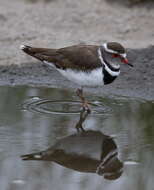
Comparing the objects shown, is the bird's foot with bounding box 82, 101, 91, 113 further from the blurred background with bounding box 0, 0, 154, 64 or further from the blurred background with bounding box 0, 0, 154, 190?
the blurred background with bounding box 0, 0, 154, 64

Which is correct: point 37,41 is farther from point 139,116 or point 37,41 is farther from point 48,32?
point 139,116

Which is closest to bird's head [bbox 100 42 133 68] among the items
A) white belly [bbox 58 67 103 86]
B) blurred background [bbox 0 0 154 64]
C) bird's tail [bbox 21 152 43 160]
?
white belly [bbox 58 67 103 86]

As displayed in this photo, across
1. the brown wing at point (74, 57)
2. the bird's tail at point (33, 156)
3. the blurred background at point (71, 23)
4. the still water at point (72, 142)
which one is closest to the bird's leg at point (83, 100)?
the still water at point (72, 142)

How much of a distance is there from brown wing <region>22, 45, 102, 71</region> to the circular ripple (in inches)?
20.9

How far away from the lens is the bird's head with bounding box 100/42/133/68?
348 inches

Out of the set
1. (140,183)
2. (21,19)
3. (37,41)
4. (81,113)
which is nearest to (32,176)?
(140,183)

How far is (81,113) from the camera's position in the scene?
8836mm

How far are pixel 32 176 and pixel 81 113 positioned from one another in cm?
215

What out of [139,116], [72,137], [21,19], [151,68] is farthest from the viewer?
[21,19]

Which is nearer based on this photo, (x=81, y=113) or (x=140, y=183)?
(x=140, y=183)

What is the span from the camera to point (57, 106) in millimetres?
9000

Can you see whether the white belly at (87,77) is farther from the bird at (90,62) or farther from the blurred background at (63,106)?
the blurred background at (63,106)

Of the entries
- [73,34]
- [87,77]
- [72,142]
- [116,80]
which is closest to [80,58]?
[87,77]

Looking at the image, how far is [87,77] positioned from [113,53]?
509mm
